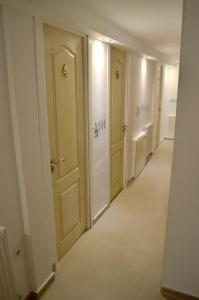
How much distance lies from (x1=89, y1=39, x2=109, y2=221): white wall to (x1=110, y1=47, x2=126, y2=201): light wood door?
25cm

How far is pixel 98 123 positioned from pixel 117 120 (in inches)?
27.2

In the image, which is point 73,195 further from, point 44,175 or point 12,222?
point 12,222

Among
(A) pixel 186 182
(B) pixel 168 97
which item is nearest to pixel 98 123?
(A) pixel 186 182

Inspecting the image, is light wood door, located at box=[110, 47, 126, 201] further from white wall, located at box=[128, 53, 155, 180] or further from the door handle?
the door handle

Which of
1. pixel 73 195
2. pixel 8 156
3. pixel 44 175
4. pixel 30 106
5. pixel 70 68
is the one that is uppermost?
pixel 70 68

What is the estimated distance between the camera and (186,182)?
1.62m

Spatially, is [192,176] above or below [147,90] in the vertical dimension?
below

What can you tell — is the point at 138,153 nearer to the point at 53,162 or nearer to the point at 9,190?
the point at 53,162

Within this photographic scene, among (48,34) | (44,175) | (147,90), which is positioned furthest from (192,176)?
(147,90)

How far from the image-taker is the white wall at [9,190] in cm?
138

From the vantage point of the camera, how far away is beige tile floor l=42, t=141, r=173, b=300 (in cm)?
193

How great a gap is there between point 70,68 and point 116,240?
71.2 inches

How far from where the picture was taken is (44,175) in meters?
1.79

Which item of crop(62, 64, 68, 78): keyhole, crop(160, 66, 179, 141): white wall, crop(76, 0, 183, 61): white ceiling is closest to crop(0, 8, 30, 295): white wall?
crop(62, 64, 68, 78): keyhole
